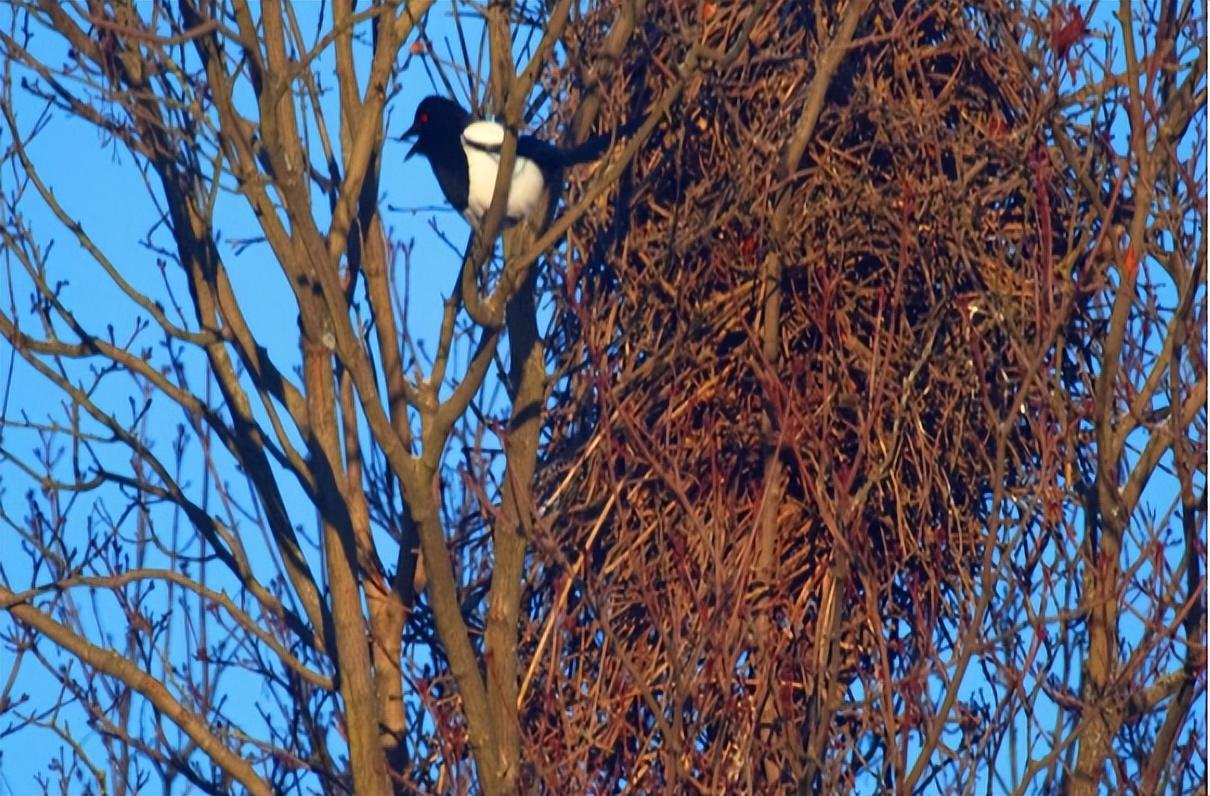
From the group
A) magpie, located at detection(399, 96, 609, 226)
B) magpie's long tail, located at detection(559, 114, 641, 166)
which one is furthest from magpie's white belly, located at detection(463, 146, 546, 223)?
magpie's long tail, located at detection(559, 114, 641, 166)

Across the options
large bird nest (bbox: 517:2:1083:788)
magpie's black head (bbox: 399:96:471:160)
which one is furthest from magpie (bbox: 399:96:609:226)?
large bird nest (bbox: 517:2:1083:788)

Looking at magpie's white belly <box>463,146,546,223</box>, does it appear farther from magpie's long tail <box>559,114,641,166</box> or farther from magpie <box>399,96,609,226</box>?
magpie's long tail <box>559,114,641,166</box>

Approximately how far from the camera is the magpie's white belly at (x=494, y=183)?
3.91 meters

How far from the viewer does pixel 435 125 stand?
14.7 feet

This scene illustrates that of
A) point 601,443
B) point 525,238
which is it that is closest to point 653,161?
point 525,238

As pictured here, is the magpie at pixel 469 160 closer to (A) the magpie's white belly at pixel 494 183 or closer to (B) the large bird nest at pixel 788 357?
(A) the magpie's white belly at pixel 494 183

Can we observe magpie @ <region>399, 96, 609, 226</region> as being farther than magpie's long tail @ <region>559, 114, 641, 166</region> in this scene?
Yes

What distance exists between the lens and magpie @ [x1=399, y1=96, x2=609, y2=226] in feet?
12.9

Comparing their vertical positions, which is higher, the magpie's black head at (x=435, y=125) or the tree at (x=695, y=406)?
the magpie's black head at (x=435, y=125)

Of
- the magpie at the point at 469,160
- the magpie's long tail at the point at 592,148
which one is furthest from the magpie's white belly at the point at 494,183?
the magpie's long tail at the point at 592,148

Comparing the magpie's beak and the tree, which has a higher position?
the magpie's beak

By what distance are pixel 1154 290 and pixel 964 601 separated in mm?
659

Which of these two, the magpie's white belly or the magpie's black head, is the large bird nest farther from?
the magpie's black head

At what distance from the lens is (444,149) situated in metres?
4.46
